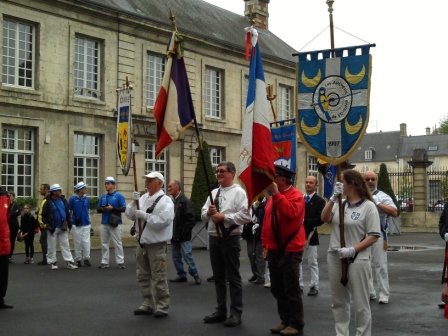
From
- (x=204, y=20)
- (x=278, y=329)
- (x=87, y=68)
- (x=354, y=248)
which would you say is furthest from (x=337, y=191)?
(x=204, y=20)

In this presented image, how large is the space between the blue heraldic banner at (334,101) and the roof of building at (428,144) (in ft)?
270

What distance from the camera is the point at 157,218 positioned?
8.41 meters

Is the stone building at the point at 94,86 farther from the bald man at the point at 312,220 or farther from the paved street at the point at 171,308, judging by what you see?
the bald man at the point at 312,220

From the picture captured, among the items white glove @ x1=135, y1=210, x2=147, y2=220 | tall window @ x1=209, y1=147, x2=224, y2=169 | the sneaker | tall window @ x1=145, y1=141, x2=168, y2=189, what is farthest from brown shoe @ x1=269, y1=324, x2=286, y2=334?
tall window @ x1=209, y1=147, x2=224, y2=169

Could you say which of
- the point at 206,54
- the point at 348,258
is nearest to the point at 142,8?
the point at 206,54

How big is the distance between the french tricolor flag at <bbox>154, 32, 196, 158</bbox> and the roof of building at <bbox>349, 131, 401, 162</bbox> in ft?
274

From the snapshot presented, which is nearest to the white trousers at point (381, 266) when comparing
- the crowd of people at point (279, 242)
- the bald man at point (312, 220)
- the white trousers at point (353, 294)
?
the crowd of people at point (279, 242)

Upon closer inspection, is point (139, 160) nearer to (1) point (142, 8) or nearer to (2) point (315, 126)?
(1) point (142, 8)

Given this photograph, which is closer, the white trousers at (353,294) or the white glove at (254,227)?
the white trousers at (353,294)

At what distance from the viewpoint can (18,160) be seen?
22891 millimetres

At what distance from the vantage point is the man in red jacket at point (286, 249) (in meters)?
7.38

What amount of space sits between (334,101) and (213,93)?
24.0 meters

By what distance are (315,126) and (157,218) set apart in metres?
2.38

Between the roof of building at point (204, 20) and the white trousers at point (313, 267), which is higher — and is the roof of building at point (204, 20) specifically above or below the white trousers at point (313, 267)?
above
